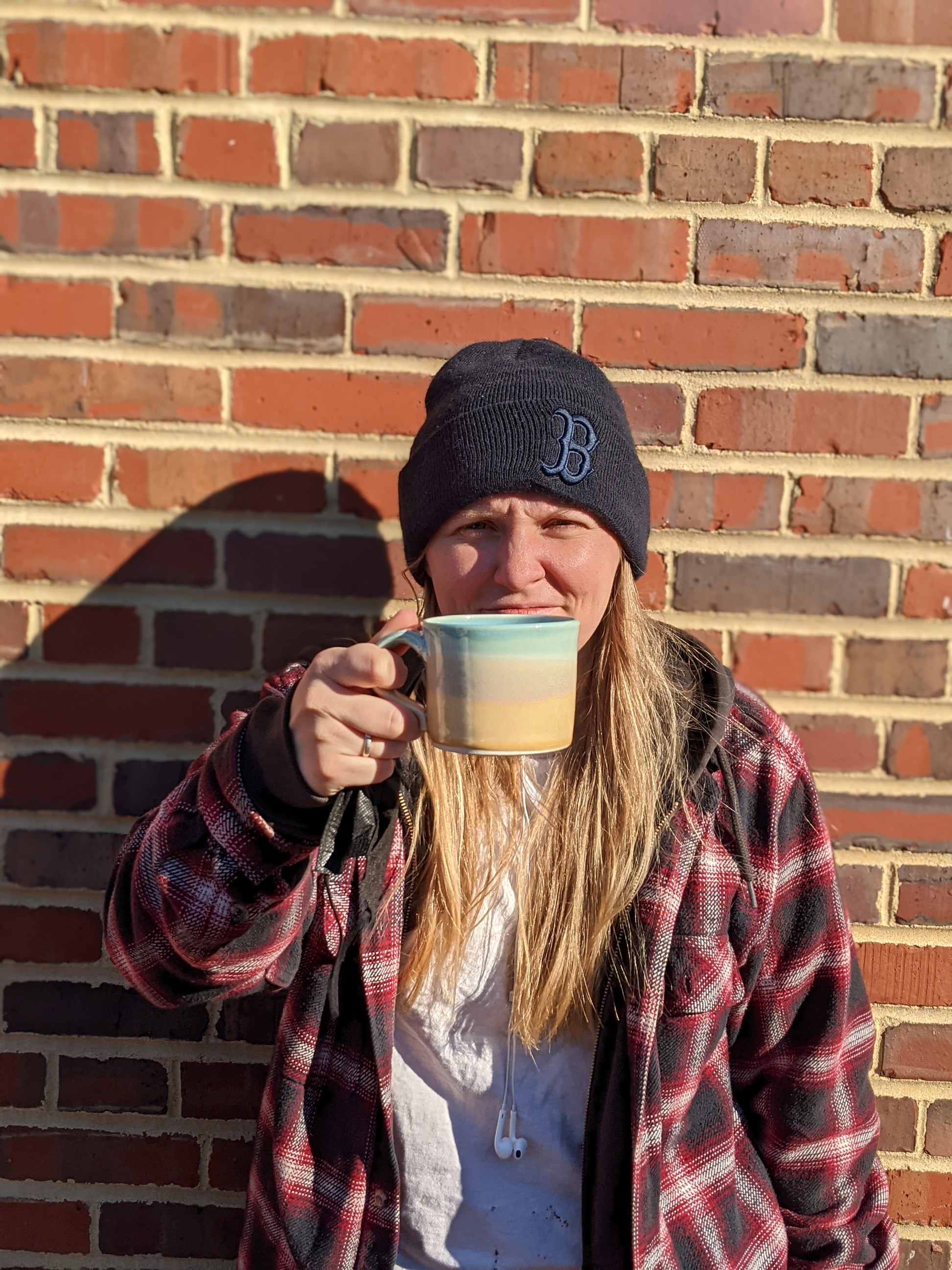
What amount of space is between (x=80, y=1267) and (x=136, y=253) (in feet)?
A: 6.12

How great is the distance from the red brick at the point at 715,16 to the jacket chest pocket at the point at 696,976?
1.49 metres

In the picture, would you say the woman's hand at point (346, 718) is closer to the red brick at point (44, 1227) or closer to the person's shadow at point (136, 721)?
the person's shadow at point (136, 721)

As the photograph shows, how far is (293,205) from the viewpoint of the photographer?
1799 mm

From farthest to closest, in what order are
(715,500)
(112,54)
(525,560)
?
(715,500) → (112,54) → (525,560)

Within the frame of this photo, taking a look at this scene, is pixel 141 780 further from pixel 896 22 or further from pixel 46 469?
pixel 896 22

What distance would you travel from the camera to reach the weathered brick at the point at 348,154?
1784 mm

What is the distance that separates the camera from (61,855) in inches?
74.9

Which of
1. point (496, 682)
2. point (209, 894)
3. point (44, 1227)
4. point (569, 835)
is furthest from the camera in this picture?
point (44, 1227)

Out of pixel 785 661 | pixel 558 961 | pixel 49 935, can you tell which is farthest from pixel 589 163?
pixel 49 935

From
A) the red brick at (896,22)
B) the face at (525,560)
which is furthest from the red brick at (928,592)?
the red brick at (896,22)

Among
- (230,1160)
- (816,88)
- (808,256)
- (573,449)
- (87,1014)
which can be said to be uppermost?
(816,88)

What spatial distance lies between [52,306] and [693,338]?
1119 millimetres

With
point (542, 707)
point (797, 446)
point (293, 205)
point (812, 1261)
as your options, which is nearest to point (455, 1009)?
point (542, 707)

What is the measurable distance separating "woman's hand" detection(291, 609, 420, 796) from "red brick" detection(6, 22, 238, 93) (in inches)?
46.0
